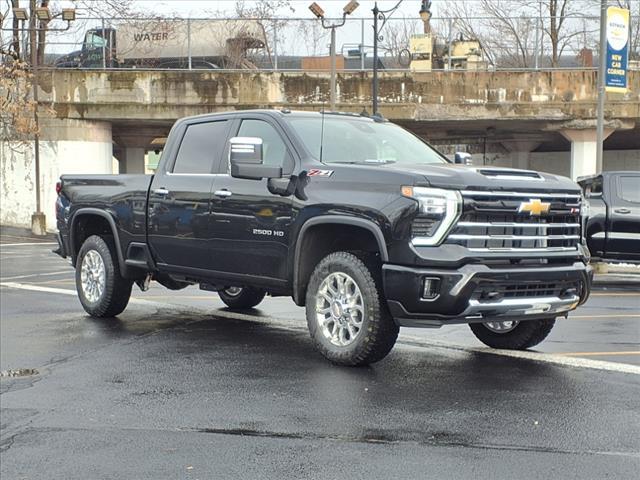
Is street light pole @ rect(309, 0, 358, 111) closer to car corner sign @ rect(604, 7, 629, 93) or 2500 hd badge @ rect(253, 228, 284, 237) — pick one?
car corner sign @ rect(604, 7, 629, 93)

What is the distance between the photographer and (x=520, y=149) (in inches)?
1309

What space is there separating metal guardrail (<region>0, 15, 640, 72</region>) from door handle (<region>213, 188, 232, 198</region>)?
731 inches

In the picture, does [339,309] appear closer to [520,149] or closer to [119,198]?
[119,198]

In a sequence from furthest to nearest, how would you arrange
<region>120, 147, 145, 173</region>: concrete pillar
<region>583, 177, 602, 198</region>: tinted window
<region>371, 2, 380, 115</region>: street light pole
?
<region>120, 147, 145, 173</region>: concrete pillar < <region>371, 2, 380, 115</region>: street light pole < <region>583, 177, 602, 198</region>: tinted window

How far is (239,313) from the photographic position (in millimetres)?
9789

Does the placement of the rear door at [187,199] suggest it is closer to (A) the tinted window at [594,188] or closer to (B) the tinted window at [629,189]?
(A) the tinted window at [594,188]

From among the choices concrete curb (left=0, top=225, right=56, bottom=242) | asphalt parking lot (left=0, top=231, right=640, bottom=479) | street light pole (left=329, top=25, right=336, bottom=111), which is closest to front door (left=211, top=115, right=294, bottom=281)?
asphalt parking lot (left=0, top=231, right=640, bottom=479)

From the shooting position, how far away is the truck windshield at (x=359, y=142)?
7.18m

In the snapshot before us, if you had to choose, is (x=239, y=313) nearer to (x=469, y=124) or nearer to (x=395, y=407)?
(x=395, y=407)

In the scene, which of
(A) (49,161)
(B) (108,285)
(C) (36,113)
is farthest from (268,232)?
(A) (49,161)

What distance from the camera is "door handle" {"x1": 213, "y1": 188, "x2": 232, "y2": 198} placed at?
746 centimetres

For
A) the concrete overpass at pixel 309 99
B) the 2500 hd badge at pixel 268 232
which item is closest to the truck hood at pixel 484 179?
the 2500 hd badge at pixel 268 232

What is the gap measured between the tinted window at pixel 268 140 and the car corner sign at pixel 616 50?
12005 millimetres

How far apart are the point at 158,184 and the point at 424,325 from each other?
348 cm
